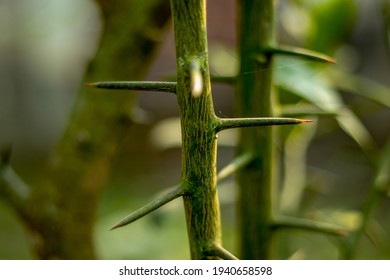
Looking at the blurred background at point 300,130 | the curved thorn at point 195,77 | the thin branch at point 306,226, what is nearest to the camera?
the curved thorn at point 195,77

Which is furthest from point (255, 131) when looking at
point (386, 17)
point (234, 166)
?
point (386, 17)

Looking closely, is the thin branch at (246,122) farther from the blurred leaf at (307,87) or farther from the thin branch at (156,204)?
the blurred leaf at (307,87)

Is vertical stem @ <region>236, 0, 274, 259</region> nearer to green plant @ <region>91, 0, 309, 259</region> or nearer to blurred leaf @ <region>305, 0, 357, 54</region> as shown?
green plant @ <region>91, 0, 309, 259</region>

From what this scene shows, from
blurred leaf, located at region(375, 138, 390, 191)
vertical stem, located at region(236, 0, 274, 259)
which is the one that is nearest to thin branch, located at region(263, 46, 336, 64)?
vertical stem, located at region(236, 0, 274, 259)

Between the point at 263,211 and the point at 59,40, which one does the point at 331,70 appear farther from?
the point at 59,40

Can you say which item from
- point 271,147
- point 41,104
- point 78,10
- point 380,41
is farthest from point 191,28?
point 41,104

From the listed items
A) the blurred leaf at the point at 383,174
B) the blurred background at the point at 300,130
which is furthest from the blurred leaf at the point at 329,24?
the blurred leaf at the point at 383,174
